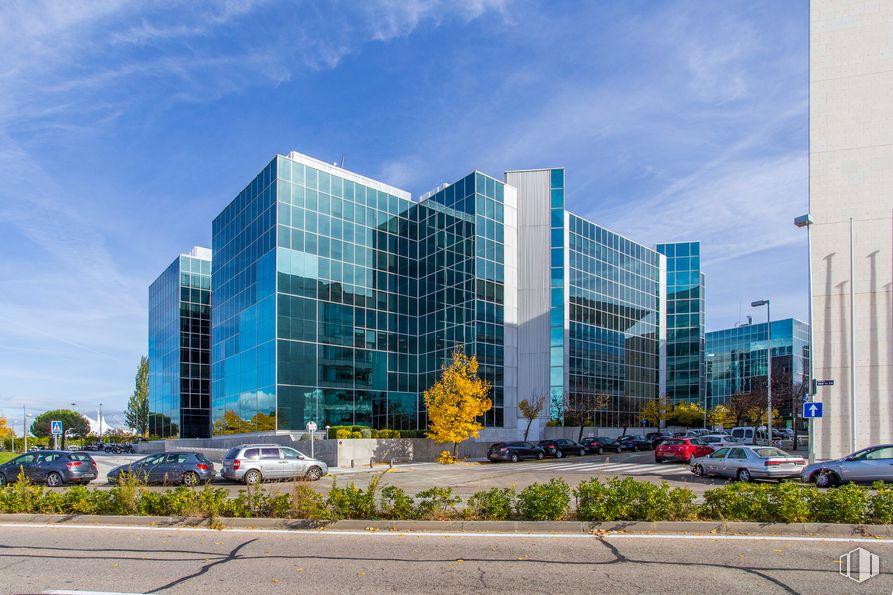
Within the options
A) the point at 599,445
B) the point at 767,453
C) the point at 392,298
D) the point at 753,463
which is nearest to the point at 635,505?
the point at 753,463

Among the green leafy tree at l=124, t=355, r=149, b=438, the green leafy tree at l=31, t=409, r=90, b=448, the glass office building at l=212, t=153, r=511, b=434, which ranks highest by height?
the glass office building at l=212, t=153, r=511, b=434

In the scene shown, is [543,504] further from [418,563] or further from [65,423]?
[65,423]

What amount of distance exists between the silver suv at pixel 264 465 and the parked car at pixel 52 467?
Answer: 539 centimetres

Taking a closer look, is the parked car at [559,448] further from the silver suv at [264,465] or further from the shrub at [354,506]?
the shrub at [354,506]

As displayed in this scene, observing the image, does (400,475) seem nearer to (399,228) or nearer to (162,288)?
(399,228)

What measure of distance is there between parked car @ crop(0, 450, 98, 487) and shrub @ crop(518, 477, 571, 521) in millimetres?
19870

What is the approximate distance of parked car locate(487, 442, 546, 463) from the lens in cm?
3744

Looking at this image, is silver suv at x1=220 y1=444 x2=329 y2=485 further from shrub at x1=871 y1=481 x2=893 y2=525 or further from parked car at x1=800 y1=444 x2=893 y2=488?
shrub at x1=871 y1=481 x2=893 y2=525

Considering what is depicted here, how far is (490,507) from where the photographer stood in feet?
36.8

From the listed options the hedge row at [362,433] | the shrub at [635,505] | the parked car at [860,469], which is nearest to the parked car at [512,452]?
the hedge row at [362,433]

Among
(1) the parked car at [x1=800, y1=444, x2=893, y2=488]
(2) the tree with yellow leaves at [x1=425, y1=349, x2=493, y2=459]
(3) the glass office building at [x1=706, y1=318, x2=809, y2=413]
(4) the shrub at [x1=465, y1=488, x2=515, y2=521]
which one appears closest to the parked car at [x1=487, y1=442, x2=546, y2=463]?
(2) the tree with yellow leaves at [x1=425, y1=349, x2=493, y2=459]

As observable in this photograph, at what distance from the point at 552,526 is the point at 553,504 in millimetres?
368

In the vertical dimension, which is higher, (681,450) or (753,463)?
(753,463)

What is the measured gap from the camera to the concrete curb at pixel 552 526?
10336 mm
